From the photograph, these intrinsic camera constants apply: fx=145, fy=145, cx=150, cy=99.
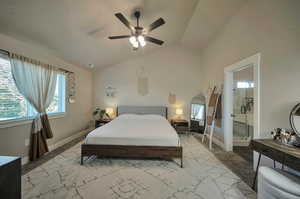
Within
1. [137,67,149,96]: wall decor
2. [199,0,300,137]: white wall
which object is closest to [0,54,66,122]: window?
[137,67,149,96]: wall decor

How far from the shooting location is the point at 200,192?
2051 mm

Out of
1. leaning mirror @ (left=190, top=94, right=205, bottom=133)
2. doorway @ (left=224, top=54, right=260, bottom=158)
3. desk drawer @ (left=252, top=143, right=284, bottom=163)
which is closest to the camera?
desk drawer @ (left=252, top=143, right=284, bottom=163)

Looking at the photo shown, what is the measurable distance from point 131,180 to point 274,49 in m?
3.12

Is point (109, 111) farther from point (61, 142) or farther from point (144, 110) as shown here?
point (61, 142)

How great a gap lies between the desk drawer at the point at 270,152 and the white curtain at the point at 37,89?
159 inches

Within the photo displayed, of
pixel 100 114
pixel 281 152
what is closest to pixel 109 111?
pixel 100 114

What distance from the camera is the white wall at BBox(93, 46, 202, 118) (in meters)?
Result: 5.64

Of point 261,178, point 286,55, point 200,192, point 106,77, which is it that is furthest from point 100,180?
point 106,77

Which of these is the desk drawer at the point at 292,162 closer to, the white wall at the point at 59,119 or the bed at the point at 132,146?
the bed at the point at 132,146

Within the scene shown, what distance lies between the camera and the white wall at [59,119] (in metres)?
2.59

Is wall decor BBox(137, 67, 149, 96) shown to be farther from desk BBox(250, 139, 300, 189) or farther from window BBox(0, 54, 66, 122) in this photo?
desk BBox(250, 139, 300, 189)

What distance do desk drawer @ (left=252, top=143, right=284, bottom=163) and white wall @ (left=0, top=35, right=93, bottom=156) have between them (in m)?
4.10

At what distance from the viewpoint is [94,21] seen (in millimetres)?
2834

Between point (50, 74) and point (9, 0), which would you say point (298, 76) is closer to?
point (9, 0)
